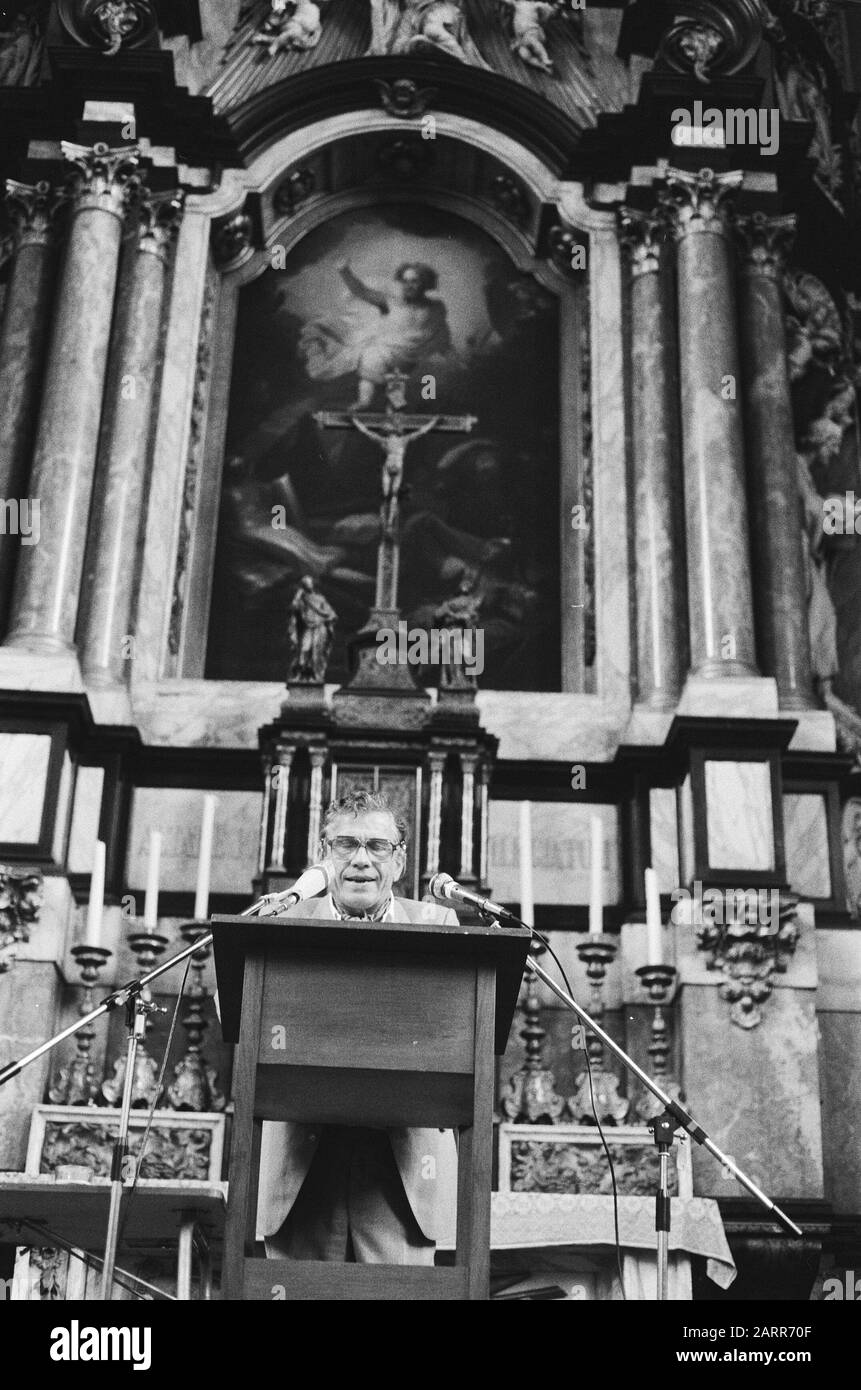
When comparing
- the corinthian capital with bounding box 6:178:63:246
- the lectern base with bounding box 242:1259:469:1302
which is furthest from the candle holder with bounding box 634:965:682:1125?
the corinthian capital with bounding box 6:178:63:246

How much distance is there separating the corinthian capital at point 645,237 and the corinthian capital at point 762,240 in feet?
1.59

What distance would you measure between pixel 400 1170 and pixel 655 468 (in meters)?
6.51

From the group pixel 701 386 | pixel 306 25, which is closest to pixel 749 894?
pixel 701 386

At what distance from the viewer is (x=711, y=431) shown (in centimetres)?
1024

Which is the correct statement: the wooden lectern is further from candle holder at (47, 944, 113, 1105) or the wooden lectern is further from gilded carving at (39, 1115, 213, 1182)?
candle holder at (47, 944, 113, 1105)

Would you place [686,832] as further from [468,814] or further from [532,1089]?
[532,1089]

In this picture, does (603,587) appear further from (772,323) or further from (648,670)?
(772,323)

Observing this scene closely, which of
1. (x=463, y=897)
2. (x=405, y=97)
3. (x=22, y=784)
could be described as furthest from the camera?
(x=405, y=97)

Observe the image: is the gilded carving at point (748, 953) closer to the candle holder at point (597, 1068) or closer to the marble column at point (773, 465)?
the candle holder at point (597, 1068)

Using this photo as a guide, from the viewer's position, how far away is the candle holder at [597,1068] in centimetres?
795

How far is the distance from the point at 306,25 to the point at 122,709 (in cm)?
503

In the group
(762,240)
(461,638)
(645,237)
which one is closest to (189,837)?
(461,638)

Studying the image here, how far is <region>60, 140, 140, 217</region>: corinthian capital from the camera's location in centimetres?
1078

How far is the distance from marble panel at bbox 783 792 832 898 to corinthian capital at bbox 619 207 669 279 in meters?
3.60
